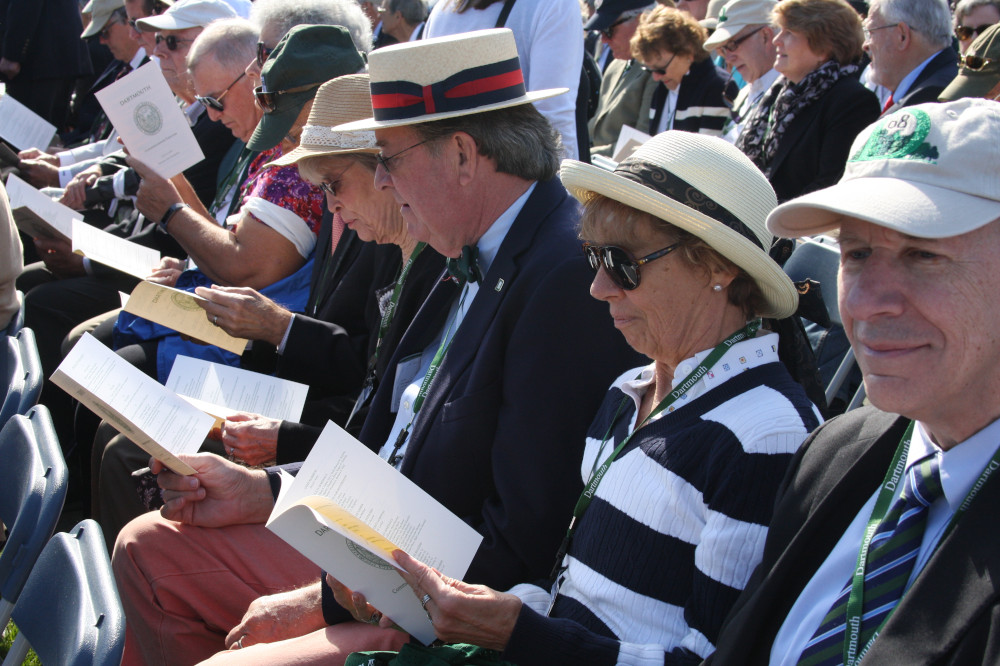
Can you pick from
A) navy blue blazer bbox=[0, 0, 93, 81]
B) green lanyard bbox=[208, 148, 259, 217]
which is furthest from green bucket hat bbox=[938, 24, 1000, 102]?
navy blue blazer bbox=[0, 0, 93, 81]

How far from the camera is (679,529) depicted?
177cm

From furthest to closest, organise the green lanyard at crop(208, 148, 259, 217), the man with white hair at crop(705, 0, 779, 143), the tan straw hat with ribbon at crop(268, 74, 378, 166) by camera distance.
Result: the man with white hair at crop(705, 0, 779, 143) < the green lanyard at crop(208, 148, 259, 217) < the tan straw hat with ribbon at crop(268, 74, 378, 166)

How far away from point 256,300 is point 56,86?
648 centimetres

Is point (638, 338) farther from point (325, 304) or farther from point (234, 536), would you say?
point (325, 304)

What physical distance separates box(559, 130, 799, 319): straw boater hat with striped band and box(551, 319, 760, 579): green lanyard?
102 mm

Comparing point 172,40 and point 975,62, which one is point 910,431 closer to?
point 975,62

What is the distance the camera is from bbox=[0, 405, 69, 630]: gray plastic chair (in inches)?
80.0

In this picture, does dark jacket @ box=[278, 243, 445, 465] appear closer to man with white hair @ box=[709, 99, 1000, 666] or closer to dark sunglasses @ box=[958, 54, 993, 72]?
man with white hair @ box=[709, 99, 1000, 666]

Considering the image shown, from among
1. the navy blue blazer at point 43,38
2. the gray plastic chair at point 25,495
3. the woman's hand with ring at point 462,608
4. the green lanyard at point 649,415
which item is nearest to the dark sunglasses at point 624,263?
the green lanyard at point 649,415

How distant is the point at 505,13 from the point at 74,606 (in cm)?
324

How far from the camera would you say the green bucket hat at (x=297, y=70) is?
371 centimetres

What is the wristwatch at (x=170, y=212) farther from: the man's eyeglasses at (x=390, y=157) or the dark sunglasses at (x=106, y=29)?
the dark sunglasses at (x=106, y=29)

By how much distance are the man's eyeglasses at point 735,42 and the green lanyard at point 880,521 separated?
489cm

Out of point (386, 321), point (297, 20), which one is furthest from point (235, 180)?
point (386, 321)
